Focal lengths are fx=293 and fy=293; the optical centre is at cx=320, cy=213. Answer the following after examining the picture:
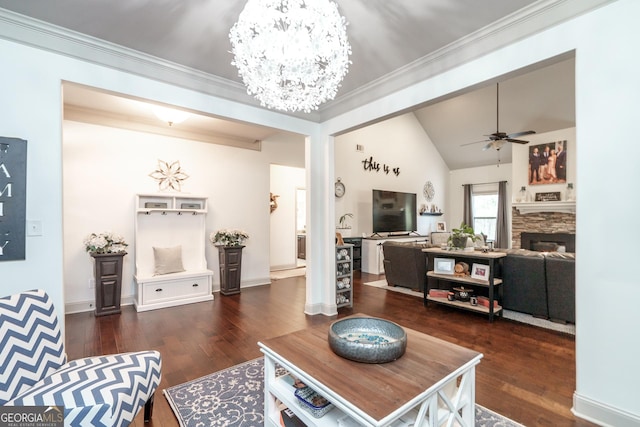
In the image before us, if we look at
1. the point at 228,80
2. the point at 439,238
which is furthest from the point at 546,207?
the point at 228,80

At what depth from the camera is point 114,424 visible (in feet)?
4.47

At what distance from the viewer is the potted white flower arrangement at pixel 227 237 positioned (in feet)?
16.1

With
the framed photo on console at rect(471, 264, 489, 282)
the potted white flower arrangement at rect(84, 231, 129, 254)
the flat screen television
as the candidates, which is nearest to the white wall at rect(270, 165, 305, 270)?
the flat screen television

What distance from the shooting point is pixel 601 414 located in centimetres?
178

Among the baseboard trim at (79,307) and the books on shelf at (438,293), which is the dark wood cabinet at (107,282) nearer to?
the baseboard trim at (79,307)

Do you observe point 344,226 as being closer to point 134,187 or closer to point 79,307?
point 134,187

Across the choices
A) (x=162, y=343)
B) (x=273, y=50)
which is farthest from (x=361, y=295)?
(x=273, y=50)

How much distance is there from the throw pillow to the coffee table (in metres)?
3.31

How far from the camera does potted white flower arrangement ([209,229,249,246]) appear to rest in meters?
4.92

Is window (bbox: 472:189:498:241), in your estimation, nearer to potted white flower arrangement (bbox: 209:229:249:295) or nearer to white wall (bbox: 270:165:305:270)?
white wall (bbox: 270:165:305:270)

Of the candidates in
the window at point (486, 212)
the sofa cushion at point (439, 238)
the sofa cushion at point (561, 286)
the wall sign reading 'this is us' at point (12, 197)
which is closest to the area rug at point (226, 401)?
the wall sign reading 'this is us' at point (12, 197)

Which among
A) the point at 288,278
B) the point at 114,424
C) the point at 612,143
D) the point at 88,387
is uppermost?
the point at 612,143

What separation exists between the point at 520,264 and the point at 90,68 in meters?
4.91

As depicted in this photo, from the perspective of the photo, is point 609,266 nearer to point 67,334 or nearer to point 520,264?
point 520,264
